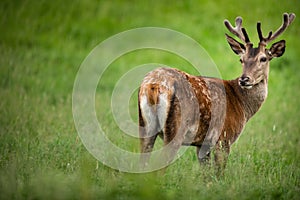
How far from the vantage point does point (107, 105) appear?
1297 centimetres

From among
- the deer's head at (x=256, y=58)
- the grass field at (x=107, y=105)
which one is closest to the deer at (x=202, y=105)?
the deer's head at (x=256, y=58)

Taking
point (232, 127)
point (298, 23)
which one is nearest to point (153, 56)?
point (298, 23)

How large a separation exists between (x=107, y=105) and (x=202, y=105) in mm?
5573

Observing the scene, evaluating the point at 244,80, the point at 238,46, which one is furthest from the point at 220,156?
the point at 238,46

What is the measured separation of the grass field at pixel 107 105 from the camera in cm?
643

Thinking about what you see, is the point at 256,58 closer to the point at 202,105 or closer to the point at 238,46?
the point at 238,46

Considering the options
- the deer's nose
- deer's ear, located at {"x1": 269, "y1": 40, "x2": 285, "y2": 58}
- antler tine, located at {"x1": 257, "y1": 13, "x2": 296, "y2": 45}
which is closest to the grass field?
the deer's nose

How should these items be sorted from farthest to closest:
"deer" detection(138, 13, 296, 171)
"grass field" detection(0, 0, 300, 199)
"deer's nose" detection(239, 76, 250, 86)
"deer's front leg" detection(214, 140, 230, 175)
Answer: "deer's nose" detection(239, 76, 250, 86) < "deer's front leg" detection(214, 140, 230, 175) < "deer" detection(138, 13, 296, 171) < "grass field" detection(0, 0, 300, 199)

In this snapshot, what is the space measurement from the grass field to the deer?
0.41 metres

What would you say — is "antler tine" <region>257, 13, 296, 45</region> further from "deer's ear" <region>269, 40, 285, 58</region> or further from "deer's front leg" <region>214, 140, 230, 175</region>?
"deer's front leg" <region>214, 140, 230, 175</region>

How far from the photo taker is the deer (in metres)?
7.03

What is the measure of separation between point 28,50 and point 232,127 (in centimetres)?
1058

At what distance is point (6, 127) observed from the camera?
388 inches

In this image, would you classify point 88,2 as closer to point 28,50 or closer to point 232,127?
point 28,50
